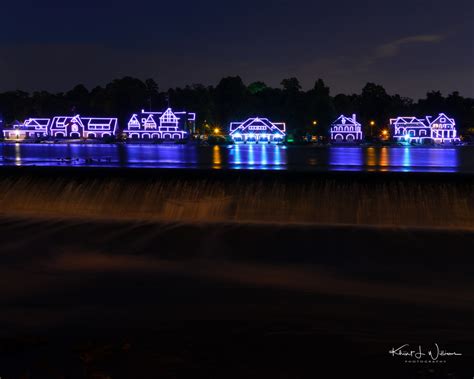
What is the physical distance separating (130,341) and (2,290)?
3.57m

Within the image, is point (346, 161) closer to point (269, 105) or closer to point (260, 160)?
point (260, 160)

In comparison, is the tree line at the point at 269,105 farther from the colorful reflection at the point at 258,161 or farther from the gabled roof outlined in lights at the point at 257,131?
the colorful reflection at the point at 258,161

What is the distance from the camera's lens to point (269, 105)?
358ft

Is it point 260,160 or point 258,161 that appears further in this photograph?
point 260,160

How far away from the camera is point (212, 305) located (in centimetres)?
866

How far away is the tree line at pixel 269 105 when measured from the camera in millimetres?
99688

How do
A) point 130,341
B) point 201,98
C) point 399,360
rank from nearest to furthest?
point 399,360
point 130,341
point 201,98

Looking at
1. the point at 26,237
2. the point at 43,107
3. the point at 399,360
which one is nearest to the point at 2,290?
the point at 26,237

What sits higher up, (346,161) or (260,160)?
(260,160)

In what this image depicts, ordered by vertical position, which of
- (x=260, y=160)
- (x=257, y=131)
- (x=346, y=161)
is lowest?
(x=346, y=161)

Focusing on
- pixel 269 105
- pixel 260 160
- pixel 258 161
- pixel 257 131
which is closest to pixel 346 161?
pixel 260 160

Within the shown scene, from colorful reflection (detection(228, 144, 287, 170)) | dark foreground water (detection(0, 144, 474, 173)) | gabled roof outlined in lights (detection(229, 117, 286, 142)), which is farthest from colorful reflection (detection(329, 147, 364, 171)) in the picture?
gabled roof outlined in lights (detection(229, 117, 286, 142))

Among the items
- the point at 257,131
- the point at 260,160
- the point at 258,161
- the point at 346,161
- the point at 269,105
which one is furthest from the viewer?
the point at 269,105

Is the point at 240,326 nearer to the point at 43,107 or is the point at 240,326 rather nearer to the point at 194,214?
the point at 194,214
